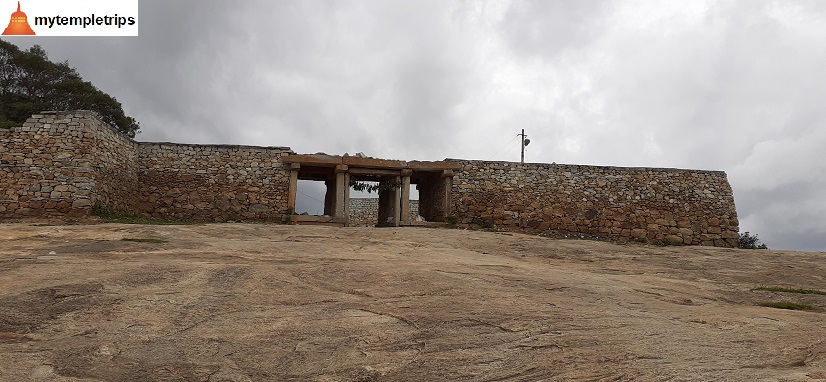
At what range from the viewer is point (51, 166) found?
1275cm

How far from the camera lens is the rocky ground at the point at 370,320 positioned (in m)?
3.13

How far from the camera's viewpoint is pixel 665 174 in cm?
1739

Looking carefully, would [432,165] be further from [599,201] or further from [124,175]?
[124,175]

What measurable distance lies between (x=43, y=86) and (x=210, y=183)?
1332 cm

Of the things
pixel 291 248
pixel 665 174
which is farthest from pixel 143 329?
pixel 665 174

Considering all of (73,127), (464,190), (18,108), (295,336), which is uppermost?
(18,108)

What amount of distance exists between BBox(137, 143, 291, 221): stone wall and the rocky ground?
8.45m

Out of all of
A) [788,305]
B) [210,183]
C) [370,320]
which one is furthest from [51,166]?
[788,305]

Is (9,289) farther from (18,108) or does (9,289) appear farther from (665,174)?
(18,108)

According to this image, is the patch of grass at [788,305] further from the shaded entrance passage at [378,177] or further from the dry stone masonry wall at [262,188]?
the shaded entrance passage at [378,177]

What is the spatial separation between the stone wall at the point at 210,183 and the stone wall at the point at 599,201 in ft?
20.3

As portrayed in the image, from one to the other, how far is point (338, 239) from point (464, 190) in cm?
813

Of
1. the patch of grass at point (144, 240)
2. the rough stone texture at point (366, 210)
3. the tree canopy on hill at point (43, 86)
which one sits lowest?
the patch of grass at point (144, 240)

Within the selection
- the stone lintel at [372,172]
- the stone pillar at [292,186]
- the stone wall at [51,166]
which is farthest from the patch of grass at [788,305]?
the stone wall at [51,166]
